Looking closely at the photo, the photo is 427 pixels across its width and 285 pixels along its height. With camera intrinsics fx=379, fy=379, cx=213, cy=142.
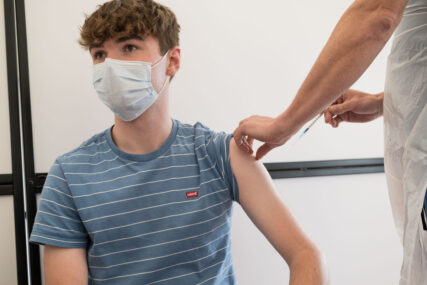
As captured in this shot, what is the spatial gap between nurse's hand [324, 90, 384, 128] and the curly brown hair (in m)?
0.57

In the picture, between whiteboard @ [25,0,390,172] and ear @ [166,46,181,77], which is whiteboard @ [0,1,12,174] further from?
ear @ [166,46,181,77]

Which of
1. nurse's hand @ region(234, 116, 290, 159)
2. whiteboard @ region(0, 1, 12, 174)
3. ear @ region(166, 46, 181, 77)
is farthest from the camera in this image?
whiteboard @ region(0, 1, 12, 174)

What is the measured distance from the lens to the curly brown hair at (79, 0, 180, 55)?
1.16m

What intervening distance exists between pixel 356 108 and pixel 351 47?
0.43m

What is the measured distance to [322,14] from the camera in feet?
5.64

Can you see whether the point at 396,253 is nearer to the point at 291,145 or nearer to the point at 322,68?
the point at 291,145

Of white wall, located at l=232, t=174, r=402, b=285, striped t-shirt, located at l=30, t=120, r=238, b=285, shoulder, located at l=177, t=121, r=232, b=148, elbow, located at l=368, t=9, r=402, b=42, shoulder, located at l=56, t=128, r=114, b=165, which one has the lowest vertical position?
white wall, located at l=232, t=174, r=402, b=285

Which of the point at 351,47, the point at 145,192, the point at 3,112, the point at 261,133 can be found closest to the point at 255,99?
the point at 261,133

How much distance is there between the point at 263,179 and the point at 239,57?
663 mm

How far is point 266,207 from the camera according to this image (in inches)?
43.7

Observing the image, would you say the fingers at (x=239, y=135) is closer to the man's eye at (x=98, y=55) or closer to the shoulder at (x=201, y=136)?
the shoulder at (x=201, y=136)

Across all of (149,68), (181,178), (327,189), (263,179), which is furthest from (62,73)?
(327,189)

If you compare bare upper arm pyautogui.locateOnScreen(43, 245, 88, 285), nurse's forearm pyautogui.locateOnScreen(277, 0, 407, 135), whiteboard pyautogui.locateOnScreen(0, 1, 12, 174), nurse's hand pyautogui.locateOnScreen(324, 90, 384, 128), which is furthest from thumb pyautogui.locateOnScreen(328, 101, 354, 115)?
whiteboard pyautogui.locateOnScreen(0, 1, 12, 174)

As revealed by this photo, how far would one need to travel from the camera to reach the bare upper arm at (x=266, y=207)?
1066 mm
